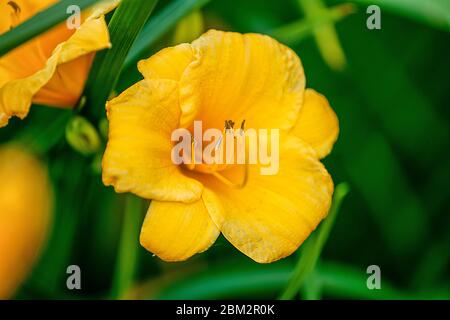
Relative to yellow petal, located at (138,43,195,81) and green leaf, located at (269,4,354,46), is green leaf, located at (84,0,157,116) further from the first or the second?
green leaf, located at (269,4,354,46)

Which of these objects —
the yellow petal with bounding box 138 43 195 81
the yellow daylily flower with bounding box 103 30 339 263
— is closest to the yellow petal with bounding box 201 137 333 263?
the yellow daylily flower with bounding box 103 30 339 263

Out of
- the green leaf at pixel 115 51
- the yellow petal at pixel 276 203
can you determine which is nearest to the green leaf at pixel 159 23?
the green leaf at pixel 115 51

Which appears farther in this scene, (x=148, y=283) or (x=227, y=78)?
(x=148, y=283)

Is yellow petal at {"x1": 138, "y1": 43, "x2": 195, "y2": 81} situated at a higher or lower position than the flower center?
higher

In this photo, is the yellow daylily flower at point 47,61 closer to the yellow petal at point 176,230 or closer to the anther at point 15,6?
the anther at point 15,6
